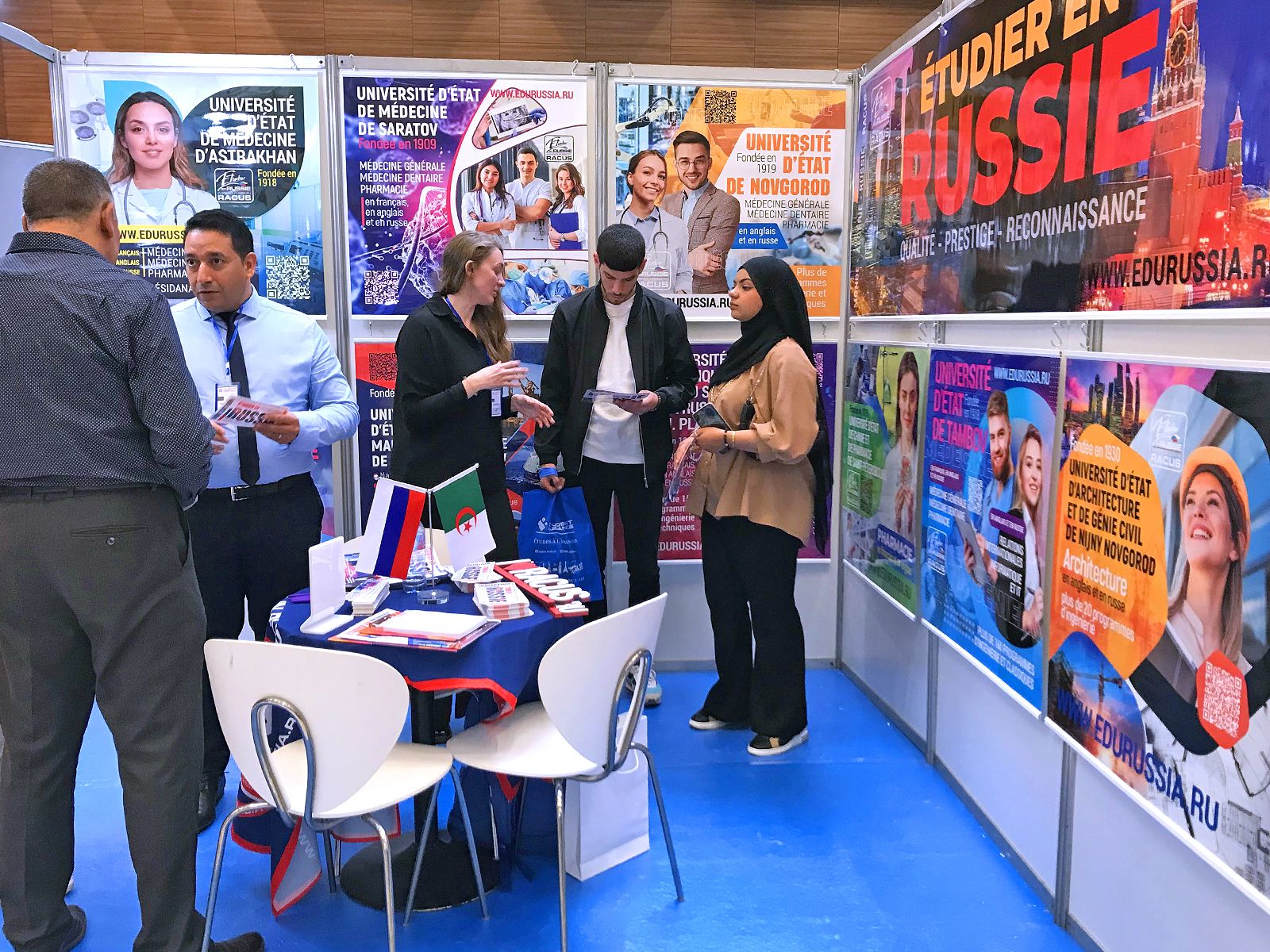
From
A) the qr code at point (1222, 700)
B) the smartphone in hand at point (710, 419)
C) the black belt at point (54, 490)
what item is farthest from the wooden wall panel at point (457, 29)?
the qr code at point (1222, 700)

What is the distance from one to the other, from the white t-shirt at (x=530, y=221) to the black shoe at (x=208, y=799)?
7.95 ft

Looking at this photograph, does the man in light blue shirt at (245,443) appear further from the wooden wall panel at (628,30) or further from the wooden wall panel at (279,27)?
the wooden wall panel at (628,30)

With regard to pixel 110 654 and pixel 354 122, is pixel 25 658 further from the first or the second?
pixel 354 122

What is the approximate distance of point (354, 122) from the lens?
4.19 m

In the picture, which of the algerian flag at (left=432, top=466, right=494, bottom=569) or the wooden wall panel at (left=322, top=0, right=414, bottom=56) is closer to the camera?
the algerian flag at (left=432, top=466, right=494, bottom=569)

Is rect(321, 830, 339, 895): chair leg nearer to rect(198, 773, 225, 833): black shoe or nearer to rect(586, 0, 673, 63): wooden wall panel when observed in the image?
rect(198, 773, 225, 833): black shoe

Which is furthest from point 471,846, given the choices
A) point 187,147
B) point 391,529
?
point 187,147

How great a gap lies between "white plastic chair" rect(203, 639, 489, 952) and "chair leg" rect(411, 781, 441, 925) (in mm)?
422

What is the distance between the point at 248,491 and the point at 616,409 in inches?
57.3

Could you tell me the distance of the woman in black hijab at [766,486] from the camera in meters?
3.46

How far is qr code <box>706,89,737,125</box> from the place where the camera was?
429 cm

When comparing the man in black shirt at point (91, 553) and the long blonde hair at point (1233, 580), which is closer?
the long blonde hair at point (1233, 580)

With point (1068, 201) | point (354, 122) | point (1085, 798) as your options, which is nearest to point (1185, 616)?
point (1085, 798)

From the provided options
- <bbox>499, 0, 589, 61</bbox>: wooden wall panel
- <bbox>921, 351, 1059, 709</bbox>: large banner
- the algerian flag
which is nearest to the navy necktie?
the algerian flag
